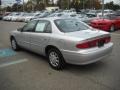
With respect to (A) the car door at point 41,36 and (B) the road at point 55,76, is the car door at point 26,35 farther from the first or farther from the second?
(B) the road at point 55,76

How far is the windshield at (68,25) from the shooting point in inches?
222

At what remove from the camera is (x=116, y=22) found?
15055 millimetres

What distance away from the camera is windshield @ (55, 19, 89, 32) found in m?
5.65

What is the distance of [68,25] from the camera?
5.90 m

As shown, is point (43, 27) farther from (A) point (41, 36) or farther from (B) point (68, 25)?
(B) point (68, 25)

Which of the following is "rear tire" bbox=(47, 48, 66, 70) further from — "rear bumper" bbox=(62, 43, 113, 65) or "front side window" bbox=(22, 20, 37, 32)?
"front side window" bbox=(22, 20, 37, 32)

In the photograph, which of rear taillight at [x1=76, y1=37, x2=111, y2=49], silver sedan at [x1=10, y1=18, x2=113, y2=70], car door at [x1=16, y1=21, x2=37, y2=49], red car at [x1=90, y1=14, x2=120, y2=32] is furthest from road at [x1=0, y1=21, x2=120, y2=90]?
red car at [x1=90, y1=14, x2=120, y2=32]

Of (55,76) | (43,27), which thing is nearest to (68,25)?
(43,27)

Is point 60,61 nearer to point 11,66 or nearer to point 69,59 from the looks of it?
point 69,59

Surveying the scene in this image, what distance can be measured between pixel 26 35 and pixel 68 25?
5.91 ft

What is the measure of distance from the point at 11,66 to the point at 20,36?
163 centimetres

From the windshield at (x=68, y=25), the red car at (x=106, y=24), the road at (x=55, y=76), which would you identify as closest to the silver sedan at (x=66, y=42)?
the windshield at (x=68, y=25)

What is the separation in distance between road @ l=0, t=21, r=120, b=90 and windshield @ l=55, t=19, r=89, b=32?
1183mm

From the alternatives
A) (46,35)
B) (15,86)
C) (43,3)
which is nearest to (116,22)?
(46,35)
